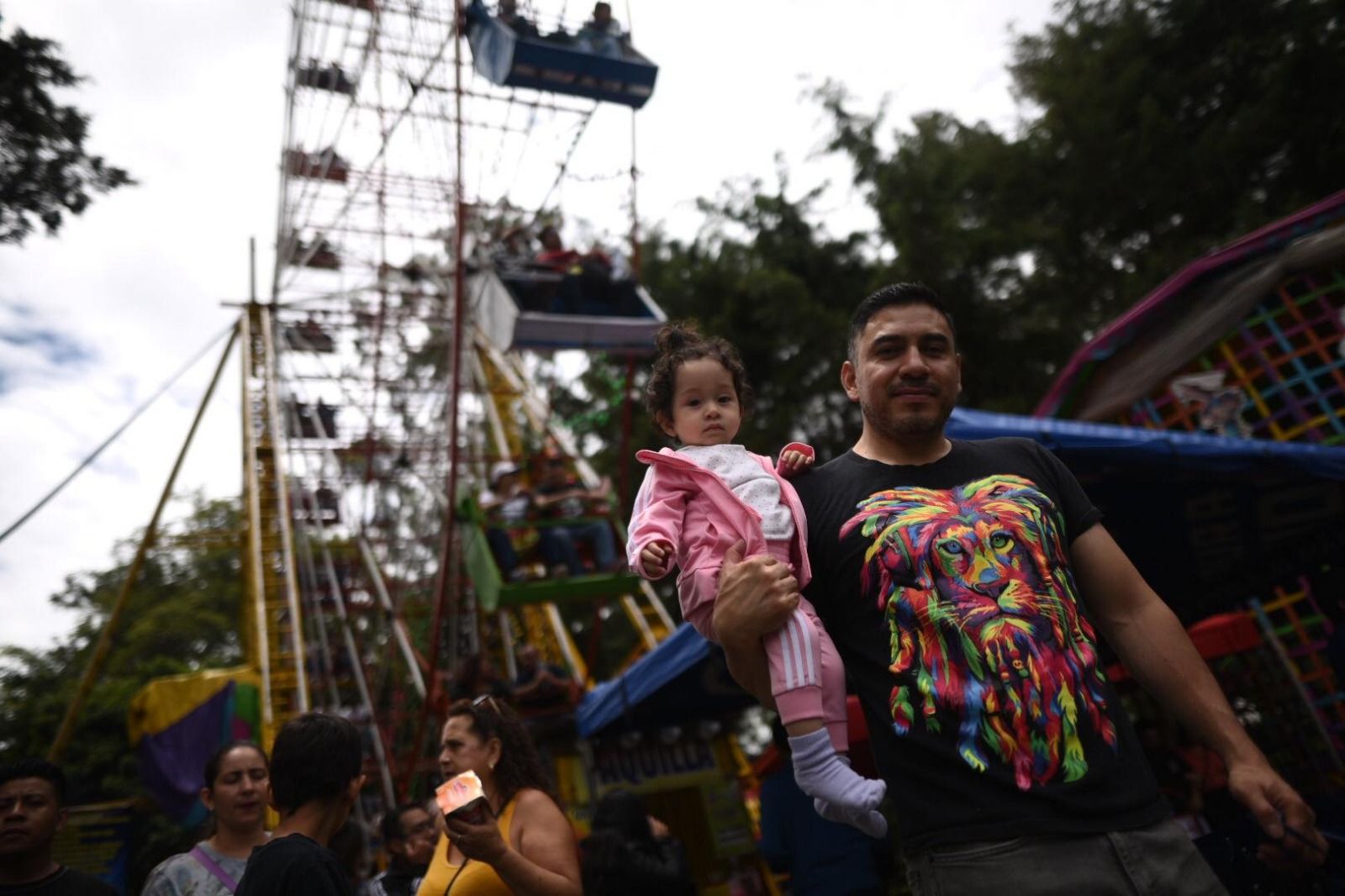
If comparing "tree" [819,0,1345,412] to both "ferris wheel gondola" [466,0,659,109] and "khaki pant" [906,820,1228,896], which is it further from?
"khaki pant" [906,820,1228,896]

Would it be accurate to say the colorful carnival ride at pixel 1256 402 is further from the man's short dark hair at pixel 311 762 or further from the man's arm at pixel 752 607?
the man's short dark hair at pixel 311 762

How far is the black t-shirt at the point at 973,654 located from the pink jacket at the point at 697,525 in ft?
0.39

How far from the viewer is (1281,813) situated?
161 cm

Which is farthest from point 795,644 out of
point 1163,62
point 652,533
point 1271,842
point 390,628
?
point 1163,62

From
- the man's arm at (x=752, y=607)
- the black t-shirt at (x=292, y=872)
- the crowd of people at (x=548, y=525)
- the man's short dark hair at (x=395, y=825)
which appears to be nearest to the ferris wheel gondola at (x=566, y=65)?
the crowd of people at (x=548, y=525)

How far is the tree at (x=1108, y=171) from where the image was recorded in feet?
42.0

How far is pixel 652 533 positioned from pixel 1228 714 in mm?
1124

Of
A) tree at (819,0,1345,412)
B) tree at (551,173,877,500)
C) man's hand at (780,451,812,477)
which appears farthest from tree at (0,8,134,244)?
tree at (819,0,1345,412)

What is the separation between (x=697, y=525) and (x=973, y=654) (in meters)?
0.59

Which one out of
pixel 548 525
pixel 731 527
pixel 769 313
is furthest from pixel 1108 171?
pixel 731 527

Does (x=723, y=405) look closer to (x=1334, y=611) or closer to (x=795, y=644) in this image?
(x=795, y=644)

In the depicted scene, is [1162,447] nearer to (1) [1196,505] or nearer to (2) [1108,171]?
(1) [1196,505]

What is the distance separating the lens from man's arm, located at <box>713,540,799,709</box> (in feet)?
5.48

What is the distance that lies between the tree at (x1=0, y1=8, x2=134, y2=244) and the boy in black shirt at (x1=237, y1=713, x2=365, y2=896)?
4144 millimetres
